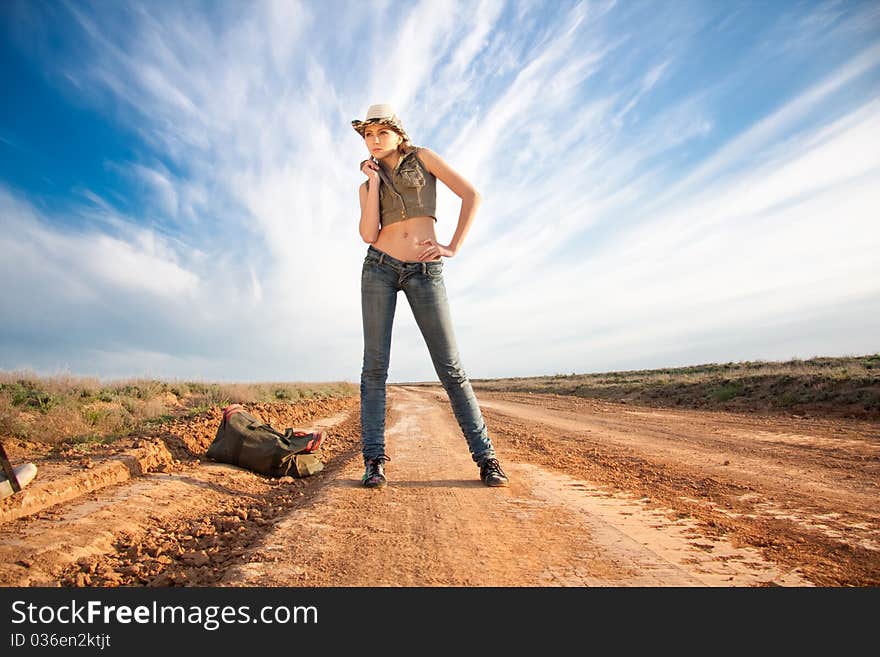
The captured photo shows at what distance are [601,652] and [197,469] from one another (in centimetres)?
398

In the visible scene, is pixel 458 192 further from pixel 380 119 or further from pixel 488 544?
pixel 488 544

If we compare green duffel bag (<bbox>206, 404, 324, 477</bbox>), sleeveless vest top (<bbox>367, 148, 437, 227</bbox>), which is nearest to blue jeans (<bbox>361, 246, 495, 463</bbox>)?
sleeveless vest top (<bbox>367, 148, 437, 227</bbox>)

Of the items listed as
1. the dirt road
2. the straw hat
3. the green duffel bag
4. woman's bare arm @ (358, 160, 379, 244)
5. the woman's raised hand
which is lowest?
the dirt road

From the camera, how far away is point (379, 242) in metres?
3.52

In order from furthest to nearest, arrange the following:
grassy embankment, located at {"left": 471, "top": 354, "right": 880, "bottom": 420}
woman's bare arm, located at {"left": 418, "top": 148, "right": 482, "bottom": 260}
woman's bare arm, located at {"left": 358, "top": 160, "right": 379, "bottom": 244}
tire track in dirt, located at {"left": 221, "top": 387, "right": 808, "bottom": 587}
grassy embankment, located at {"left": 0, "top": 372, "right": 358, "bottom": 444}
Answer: grassy embankment, located at {"left": 471, "top": 354, "right": 880, "bottom": 420}, grassy embankment, located at {"left": 0, "top": 372, "right": 358, "bottom": 444}, woman's bare arm, located at {"left": 418, "top": 148, "right": 482, "bottom": 260}, woman's bare arm, located at {"left": 358, "top": 160, "right": 379, "bottom": 244}, tire track in dirt, located at {"left": 221, "top": 387, "right": 808, "bottom": 587}

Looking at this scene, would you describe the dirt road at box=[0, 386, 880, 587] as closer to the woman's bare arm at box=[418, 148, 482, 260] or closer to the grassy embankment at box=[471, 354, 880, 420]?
the woman's bare arm at box=[418, 148, 482, 260]

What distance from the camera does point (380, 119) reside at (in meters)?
3.22

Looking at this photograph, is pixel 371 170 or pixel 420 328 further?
pixel 420 328

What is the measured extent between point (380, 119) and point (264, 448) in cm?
302

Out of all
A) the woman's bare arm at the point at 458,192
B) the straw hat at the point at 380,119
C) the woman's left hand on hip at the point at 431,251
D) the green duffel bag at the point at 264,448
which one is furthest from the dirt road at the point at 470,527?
the straw hat at the point at 380,119

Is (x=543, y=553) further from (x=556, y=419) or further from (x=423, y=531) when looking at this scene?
(x=556, y=419)

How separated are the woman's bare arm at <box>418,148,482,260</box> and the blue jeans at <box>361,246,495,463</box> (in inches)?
8.3

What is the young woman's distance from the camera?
3416 mm

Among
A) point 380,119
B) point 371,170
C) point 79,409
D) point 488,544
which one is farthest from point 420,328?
point 79,409
